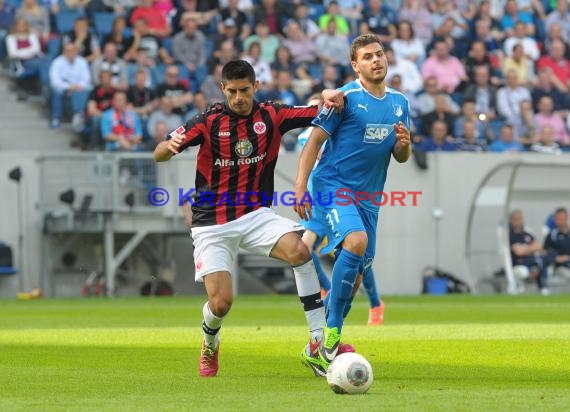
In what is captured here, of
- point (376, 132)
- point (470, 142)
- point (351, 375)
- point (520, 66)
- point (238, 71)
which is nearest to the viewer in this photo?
point (351, 375)

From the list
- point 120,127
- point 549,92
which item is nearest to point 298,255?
point 120,127

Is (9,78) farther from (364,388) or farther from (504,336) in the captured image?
(364,388)

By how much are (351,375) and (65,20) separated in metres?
16.9

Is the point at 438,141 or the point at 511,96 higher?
the point at 511,96

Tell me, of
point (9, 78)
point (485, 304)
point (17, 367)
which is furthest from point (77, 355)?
point (9, 78)

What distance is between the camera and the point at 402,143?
9555 millimetres

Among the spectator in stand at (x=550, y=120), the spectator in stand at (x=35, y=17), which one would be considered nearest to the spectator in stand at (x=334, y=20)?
the spectator in stand at (x=550, y=120)

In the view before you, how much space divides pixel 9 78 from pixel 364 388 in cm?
1665

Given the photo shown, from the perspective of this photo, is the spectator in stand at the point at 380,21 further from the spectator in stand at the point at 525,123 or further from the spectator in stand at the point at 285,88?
the spectator in stand at the point at 285,88

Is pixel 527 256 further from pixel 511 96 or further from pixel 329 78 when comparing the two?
pixel 329 78

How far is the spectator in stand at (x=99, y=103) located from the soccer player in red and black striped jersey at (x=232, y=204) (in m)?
13.2

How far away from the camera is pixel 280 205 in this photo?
72.8ft

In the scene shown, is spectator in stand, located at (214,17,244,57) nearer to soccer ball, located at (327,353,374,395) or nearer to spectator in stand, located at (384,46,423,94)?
spectator in stand, located at (384,46,423,94)

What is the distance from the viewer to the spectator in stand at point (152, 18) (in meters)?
23.7
